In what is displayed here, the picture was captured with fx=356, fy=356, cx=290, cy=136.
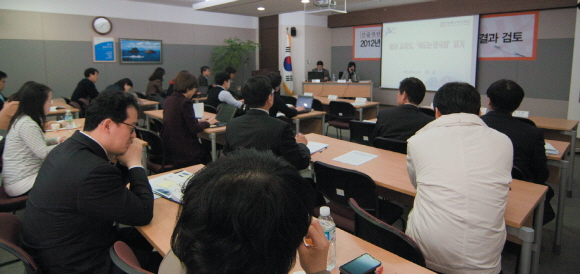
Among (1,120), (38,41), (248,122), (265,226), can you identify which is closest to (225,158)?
(265,226)

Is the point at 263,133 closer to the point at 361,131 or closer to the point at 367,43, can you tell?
the point at 361,131

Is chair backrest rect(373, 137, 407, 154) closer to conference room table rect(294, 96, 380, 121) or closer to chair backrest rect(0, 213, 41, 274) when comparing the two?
chair backrest rect(0, 213, 41, 274)

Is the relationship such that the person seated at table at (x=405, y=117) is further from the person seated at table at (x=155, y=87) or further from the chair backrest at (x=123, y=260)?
the person seated at table at (x=155, y=87)

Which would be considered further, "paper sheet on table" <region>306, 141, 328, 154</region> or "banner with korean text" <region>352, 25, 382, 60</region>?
"banner with korean text" <region>352, 25, 382, 60</region>

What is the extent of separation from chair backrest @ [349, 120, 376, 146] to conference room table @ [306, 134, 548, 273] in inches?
33.6

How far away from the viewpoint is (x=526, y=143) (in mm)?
2299

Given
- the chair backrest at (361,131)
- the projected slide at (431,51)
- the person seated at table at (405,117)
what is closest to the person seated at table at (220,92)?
the chair backrest at (361,131)

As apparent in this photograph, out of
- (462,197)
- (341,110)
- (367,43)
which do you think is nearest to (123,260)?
(462,197)

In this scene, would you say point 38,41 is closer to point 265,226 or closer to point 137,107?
point 137,107

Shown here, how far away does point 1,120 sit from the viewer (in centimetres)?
289

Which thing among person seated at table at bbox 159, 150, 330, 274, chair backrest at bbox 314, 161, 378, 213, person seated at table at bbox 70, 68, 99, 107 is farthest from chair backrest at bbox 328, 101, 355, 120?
person seated at table at bbox 159, 150, 330, 274

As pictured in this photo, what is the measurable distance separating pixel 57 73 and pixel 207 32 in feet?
11.9

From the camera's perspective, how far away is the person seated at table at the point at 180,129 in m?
3.46

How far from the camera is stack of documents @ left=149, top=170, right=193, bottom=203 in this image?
1914 mm
